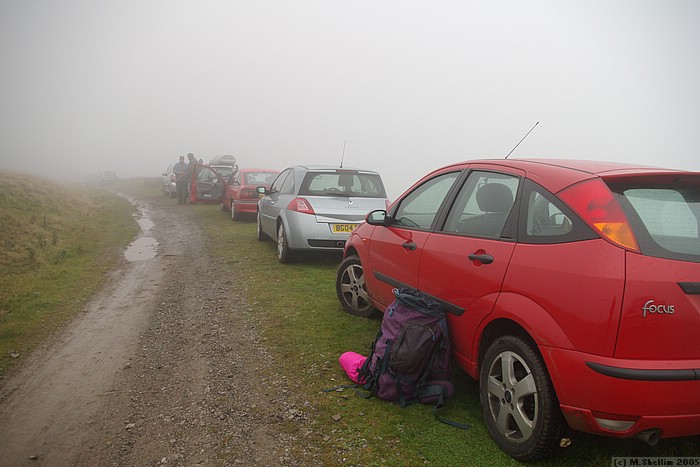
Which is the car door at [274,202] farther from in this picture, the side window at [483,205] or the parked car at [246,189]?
the side window at [483,205]

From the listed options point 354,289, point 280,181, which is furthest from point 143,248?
point 354,289

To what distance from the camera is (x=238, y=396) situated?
3.74 meters

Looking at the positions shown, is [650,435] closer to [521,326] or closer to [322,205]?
[521,326]

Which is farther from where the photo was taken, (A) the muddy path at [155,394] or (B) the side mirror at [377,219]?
(B) the side mirror at [377,219]

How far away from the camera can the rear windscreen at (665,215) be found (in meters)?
2.31

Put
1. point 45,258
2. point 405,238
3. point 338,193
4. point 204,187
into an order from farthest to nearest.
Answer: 1. point 204,187
2. point 45,258
3. point 338,193
4. point 405,238

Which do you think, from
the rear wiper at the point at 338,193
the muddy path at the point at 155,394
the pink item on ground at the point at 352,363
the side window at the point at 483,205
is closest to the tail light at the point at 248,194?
the rear wiper at the point at 338,193

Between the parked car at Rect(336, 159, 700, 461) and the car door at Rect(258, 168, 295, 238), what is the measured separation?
568 centimetres

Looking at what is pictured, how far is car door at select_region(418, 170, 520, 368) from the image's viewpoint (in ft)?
9.82

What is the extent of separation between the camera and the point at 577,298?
2.39 metres

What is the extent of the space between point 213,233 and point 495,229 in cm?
1044

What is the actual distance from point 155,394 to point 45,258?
269 inches

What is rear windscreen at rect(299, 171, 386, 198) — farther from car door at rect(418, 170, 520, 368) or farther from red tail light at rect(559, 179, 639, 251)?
red tail light at rect(559, 179, 639, 251)

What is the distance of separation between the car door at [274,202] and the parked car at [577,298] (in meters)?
5.68
